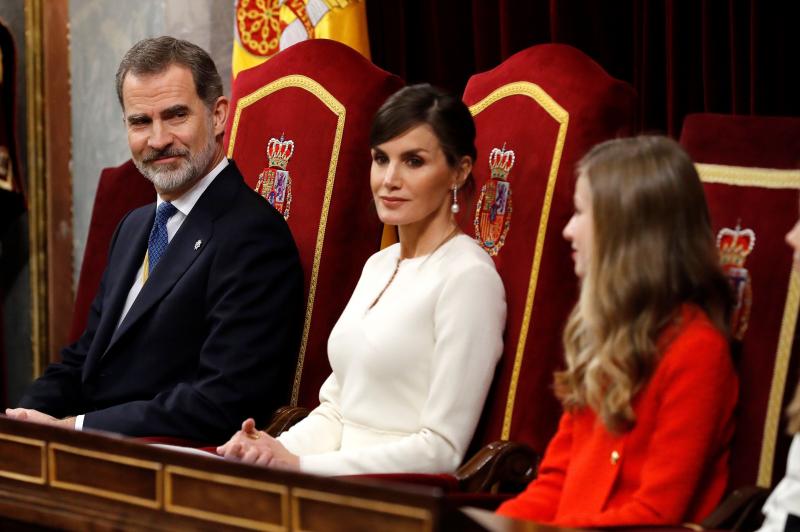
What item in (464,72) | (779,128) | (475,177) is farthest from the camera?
(464,72)

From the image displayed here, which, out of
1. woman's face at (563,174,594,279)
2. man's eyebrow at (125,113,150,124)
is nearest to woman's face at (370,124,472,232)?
woman's face at (563,174,594,279)

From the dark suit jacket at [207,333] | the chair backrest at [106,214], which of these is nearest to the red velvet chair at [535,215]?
the dark suit jacket at [207,333]

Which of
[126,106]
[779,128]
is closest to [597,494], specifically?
[779,128]

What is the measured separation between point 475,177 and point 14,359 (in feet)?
9.63

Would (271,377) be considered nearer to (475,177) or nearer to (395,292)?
(395,292)

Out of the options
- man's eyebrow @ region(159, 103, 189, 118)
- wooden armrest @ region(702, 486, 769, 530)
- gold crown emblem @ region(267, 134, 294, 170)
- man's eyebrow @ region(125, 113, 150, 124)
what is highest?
man's eyebrow @ region(159, 103, 189, 118)

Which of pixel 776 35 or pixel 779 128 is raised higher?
pixel 776 35

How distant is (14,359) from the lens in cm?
513

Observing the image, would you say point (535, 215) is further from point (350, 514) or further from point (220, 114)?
point (350, 514)

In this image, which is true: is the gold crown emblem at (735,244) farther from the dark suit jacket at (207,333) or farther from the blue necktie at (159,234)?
the blue necktie at (159,234)

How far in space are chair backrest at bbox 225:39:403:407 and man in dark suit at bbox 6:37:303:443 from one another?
0.28 ft

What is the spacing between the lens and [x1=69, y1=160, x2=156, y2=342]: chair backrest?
3836mm

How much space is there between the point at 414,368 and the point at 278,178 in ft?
3.04

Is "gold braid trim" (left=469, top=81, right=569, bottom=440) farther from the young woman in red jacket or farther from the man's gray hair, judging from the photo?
the man's gray hair
